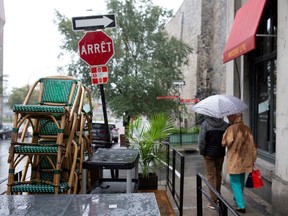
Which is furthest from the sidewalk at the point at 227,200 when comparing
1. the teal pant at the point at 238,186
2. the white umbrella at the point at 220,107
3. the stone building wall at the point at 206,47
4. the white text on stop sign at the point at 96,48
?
the stone building wall at the point at 206,47

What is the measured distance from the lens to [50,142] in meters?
4.60

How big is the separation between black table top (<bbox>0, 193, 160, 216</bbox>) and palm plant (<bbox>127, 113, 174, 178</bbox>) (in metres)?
3.66

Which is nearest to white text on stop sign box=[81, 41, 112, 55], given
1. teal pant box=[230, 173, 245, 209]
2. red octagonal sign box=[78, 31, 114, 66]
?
red octagonal sign box=[78, 31, 114, 66]

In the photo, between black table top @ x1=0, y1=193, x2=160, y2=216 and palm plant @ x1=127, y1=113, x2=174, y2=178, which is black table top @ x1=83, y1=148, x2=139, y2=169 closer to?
palm plant @ x1=127, y1=113, x2=174, y2=178

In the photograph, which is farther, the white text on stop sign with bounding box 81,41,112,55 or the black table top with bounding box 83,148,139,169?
the white text on stop sign with bounding box 81,41,112,55

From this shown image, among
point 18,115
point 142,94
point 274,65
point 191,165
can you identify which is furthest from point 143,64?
point 18,115

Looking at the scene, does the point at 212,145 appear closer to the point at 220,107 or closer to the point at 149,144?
the point at 220,107

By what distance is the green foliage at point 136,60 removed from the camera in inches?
707

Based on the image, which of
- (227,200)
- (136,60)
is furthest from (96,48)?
(136,60)

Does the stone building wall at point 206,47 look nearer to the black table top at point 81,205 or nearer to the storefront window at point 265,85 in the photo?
the storefront window at point 265,85

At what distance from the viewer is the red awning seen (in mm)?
5824

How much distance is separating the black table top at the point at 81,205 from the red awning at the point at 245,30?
13.6 ft

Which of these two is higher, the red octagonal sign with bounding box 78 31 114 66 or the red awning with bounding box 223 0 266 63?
the red awning with bounding box 223 0 266 63

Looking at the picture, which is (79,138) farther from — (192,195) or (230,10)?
(230,10)
